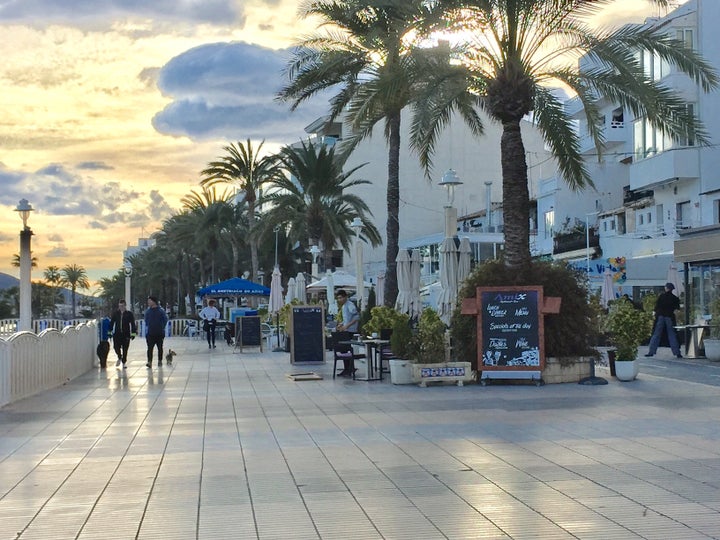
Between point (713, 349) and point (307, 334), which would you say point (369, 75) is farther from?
point (713, 349)

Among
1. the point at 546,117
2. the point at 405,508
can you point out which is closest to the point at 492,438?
the point at 405,508

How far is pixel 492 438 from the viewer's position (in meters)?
10.0

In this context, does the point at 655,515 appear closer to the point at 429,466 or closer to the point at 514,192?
the point at 429,466

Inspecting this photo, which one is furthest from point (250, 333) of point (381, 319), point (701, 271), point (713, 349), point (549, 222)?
point (549, 222)

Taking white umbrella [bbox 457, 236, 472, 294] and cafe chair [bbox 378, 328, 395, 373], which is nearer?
cafe chair [bbox 378, 328, 395, 373]

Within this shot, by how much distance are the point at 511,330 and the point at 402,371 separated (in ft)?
6.58

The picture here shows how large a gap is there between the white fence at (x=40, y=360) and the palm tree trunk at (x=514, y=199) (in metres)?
8.30

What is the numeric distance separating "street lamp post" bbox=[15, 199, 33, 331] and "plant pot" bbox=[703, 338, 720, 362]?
14332 mm

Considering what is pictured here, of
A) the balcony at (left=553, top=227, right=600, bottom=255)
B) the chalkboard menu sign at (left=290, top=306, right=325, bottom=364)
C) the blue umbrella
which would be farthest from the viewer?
the balcony at (left=553, top=227, right=600, bottom=255)

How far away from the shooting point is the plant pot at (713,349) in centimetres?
2083

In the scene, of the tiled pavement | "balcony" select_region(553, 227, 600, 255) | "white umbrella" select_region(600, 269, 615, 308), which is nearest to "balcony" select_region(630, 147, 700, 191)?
"balcony" select_region(553, 227, 600, 255)

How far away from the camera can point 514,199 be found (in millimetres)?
17594

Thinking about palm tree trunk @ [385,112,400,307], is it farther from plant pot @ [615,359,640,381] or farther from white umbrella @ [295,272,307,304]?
plant pot @ [615,359,640,381]

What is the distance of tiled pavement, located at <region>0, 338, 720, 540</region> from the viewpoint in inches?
251
